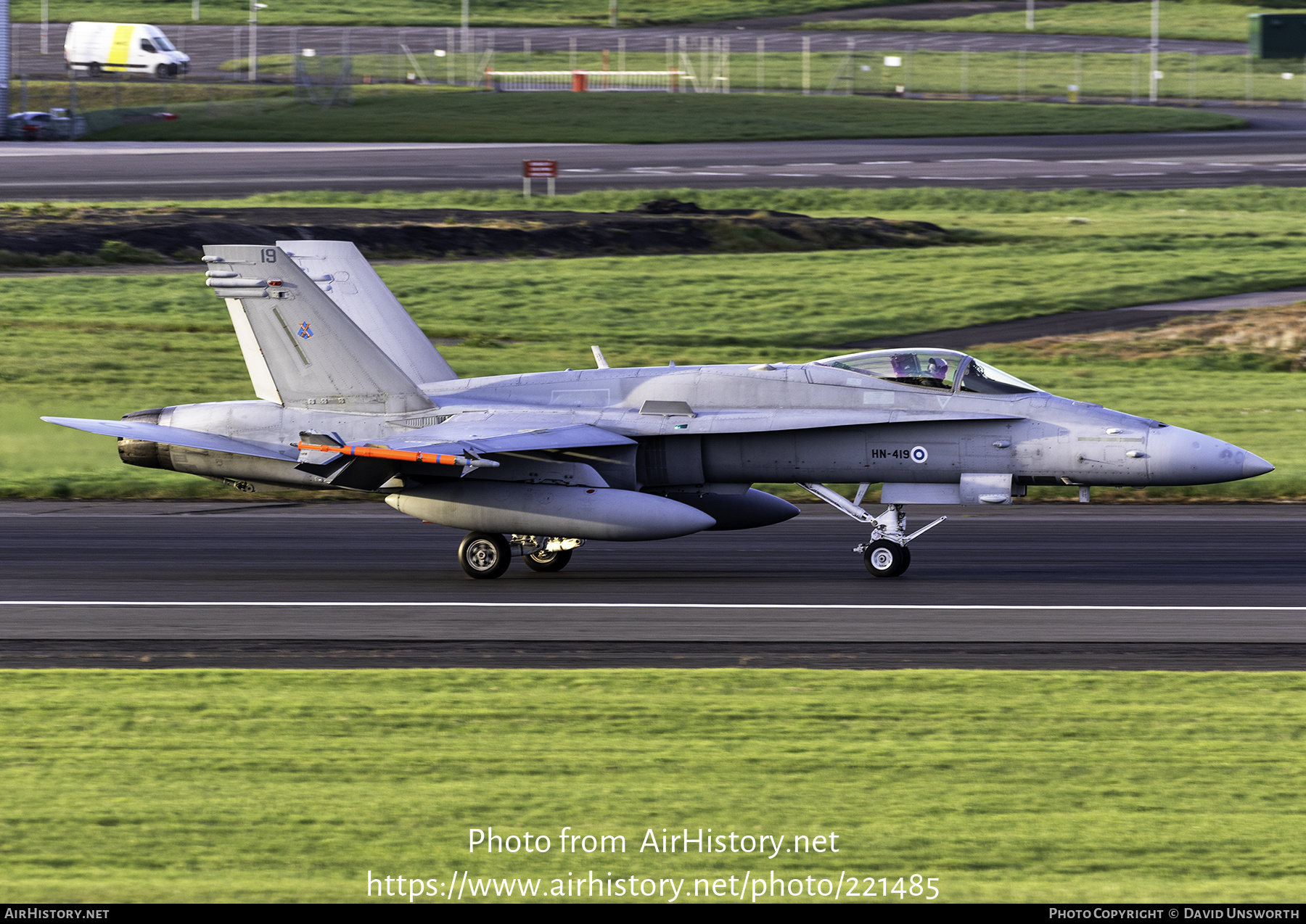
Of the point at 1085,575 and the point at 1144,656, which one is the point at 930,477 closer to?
the point at 1085,575

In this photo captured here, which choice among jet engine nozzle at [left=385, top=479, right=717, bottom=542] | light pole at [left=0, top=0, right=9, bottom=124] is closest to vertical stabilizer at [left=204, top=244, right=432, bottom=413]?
jet engine nozzle at [left=385, top=479, right=717, bottom=542]

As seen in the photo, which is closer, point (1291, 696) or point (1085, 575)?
point (1291, 696)

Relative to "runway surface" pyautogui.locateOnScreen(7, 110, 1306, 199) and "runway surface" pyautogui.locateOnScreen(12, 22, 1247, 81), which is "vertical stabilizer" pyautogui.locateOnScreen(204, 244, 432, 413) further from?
"runway surface" pyautogui.locateOnScreen(12, 22, 1247, 81)

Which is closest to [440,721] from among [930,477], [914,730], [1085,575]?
[914,730]

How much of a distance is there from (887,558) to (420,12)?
105897 millimetres

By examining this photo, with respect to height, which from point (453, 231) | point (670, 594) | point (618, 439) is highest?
point (453, 231)

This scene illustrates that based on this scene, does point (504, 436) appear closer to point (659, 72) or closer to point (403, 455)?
point (403, 455)

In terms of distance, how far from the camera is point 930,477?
18.2m

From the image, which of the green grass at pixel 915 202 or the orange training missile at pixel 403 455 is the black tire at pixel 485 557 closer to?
the orange training missile at pixel 403 455

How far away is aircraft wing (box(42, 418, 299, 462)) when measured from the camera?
61.5ft

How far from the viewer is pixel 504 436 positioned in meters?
18.1

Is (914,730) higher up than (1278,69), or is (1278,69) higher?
(1278,69)

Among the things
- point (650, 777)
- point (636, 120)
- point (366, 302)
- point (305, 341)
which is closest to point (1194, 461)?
point (650, 777)
